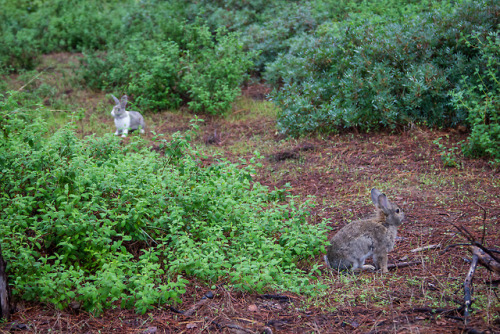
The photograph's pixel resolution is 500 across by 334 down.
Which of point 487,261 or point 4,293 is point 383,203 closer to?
point 487,261

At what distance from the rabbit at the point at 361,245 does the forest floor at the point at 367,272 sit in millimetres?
170

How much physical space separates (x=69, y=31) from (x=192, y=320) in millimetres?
14961

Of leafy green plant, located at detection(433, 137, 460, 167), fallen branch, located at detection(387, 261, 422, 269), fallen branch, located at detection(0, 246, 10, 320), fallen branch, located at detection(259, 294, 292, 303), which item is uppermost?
fallen branch, located at detection(0, 246, 10, 320)

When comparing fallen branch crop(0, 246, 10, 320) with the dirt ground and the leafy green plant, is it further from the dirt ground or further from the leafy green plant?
the leafy green plant

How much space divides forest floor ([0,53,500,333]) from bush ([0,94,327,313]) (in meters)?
0.17

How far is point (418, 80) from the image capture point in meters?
8.97

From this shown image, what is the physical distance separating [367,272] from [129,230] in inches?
96.3

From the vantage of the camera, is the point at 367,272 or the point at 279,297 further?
the point at 367,272

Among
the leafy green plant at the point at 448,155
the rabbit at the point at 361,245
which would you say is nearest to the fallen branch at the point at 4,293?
the rabbit at the point at 361,245

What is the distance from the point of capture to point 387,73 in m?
9.25

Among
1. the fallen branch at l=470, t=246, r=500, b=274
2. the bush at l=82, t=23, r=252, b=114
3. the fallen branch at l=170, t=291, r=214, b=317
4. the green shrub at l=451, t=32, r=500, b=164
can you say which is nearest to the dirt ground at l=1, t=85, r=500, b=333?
the fallen branch at l=170, t=291, r=214, b=317

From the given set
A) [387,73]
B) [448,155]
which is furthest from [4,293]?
[387,73]

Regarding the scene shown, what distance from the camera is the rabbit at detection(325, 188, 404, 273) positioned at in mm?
5465

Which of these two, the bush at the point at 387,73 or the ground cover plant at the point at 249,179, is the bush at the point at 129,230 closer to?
the ground cover plant at the point at 249,179
